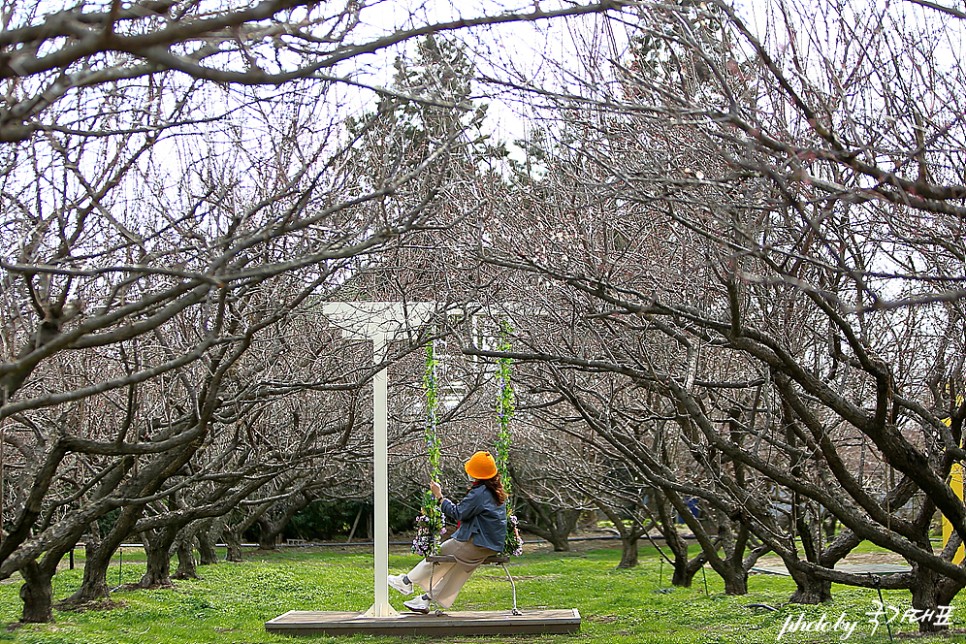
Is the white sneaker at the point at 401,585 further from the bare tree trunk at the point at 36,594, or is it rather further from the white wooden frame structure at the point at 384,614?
the bare tree trunk at the point at 36,594

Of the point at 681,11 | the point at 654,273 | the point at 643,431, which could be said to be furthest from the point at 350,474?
the point at 681,11

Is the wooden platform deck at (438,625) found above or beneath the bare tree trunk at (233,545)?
beneath

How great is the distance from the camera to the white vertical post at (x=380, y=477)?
35.2 ft

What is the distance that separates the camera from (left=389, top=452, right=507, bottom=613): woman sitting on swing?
1066 cm

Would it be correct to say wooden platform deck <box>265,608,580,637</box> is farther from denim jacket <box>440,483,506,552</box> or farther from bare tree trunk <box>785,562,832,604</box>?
bare tree trunk <box>785,562,832,604</box>

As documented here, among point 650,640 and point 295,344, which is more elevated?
point 295,344

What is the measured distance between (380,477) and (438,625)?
151 cm

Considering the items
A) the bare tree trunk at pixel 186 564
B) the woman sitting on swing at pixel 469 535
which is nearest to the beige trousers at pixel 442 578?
the woman sitting on swing at pixel 469 535

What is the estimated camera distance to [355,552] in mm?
29797

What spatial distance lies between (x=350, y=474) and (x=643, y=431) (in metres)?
10.3

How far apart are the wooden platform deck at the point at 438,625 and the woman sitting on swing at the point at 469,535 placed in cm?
25

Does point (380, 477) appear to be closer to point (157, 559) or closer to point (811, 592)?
point (811, 592)

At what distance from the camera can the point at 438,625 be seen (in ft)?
34.9

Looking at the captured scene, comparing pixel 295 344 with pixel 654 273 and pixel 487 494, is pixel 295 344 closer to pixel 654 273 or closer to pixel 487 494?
pixel 487 494
